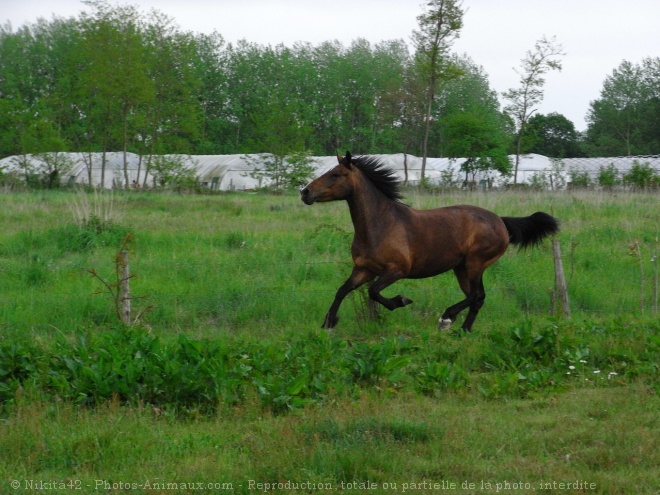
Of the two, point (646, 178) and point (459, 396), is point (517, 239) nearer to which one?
point (459, 396)

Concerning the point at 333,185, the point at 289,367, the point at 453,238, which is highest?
the point at 333,185

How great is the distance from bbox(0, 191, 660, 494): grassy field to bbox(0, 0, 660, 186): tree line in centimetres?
2030

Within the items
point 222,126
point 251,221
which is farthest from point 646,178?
point 222,126

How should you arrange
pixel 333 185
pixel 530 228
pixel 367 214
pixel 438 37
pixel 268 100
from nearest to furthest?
pixel 333 185 → pixel 367 214 → pixel 530 228 → pixel 438 37 → pixel 268 100

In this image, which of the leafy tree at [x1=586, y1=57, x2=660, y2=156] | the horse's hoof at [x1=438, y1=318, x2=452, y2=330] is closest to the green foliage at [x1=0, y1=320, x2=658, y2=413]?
the horse's hoof at [x1=438, y1=318, x2=452, y2=330]

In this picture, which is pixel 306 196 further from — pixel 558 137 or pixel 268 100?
pixel 558 137

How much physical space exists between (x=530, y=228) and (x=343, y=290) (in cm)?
316

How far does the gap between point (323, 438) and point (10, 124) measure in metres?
37.9

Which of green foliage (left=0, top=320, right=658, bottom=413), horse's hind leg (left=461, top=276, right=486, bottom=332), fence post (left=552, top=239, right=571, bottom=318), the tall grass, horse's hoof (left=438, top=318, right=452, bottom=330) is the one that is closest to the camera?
green foliage (left=0, top=320, right=658, bottom=413)

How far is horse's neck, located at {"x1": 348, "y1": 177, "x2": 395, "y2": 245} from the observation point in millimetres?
9695

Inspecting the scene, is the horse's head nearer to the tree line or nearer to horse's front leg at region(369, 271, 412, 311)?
horse's front leg at region(369, 271, 412, 311)

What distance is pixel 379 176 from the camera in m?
10.1

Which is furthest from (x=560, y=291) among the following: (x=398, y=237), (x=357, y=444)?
(x=357, y=444)

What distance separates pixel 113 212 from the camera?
16.0 meters
